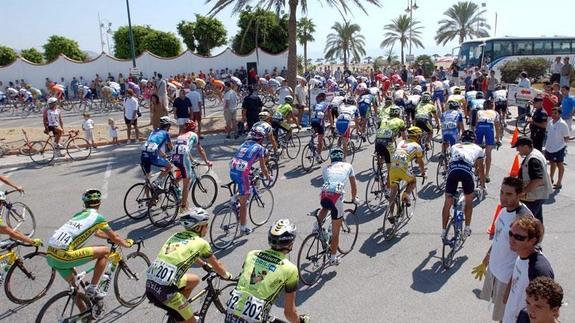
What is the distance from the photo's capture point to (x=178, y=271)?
451 cm

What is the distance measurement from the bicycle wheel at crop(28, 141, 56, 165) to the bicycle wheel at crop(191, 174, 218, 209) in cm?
685

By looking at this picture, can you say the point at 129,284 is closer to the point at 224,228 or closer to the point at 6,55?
the point at 224,228

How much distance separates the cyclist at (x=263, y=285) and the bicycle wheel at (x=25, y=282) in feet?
11.3

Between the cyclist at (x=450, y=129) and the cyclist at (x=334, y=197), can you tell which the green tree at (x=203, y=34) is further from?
the cyclist at (x=334, y=197)

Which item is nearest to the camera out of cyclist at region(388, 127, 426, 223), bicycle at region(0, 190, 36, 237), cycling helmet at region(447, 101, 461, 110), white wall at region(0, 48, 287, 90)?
cyclist at region(388, 127, 426, 223)

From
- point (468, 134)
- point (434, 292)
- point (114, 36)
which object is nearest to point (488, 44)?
point (468, 134)

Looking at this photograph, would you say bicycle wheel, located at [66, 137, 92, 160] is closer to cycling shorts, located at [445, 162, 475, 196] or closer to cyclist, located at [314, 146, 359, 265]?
cyclist, located at [314, 146, 359, 265]

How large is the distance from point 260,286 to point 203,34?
4945 centimetres

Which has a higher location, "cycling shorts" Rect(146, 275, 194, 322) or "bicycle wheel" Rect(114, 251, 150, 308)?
"cycling shorts" Rect(146, 275, 194, 322)

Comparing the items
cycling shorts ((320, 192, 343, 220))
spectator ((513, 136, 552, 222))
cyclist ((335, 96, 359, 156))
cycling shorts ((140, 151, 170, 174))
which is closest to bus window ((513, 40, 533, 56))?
cyclist ((335, 96, 359, 156))

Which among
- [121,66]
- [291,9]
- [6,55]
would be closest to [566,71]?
[291,9]

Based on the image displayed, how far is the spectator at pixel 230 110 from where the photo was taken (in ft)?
53.7

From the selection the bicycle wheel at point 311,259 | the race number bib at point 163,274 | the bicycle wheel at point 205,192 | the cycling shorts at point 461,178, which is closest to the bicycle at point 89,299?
the race number bib at point 163,274

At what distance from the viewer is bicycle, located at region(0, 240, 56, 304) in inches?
243
